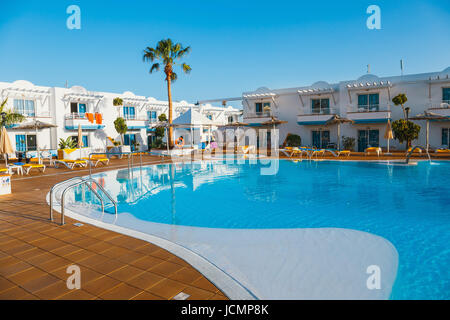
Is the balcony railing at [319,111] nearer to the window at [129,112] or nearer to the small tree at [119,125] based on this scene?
the small tree at [119,125]

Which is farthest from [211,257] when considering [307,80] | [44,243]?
[307,80]

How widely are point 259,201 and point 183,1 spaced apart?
55.4 feet

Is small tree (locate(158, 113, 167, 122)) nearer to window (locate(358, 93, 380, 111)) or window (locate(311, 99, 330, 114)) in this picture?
A: window (locate(311, 99, 330, 114))

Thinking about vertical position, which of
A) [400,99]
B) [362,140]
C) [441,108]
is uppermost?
[400,99]

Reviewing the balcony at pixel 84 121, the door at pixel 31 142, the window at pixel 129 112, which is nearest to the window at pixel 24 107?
the door at pixel 31 142

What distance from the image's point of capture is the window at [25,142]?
2269cm

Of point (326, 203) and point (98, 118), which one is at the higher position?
point (98, 118)

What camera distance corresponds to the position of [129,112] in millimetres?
31047

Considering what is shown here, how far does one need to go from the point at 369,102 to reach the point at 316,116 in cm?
431

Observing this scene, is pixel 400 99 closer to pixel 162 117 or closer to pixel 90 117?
pixel 162 117

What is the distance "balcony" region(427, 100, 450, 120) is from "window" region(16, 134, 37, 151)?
3042 centimetres

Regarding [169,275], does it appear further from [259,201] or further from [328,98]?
[328,98]

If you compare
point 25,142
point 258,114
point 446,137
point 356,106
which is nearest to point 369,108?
point 356,106

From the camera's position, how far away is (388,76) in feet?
79.2
